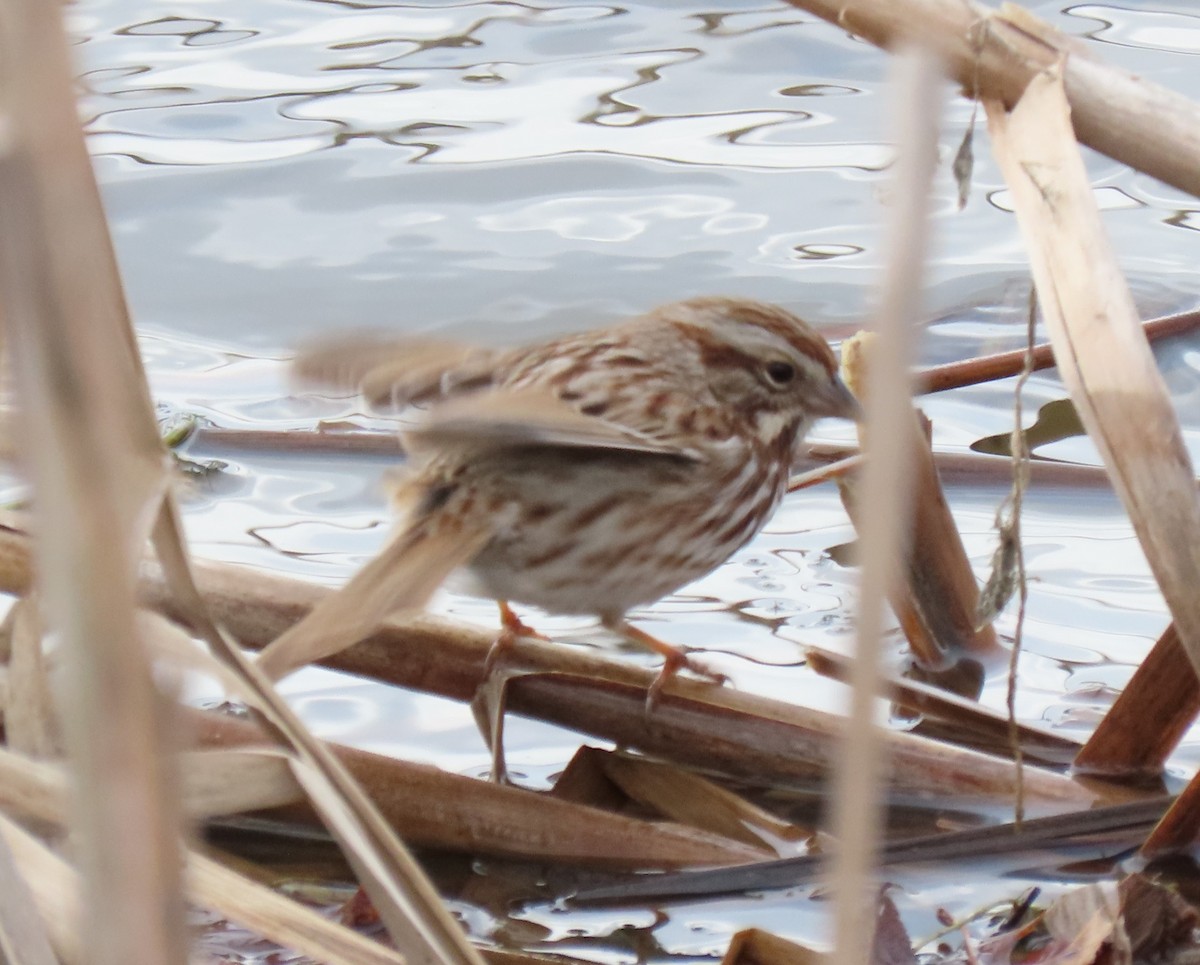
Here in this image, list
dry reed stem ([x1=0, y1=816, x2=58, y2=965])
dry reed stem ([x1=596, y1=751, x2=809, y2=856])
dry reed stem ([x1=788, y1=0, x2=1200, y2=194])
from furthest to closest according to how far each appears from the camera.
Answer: dry reed stem ([x1=596, y1=751, x2=809, y2=856]) → dry reed stem ([x1=788, y1=0, x2=1200, y2=194]) → dry reed stem ([x1=0, y1=816, x2=58, y2=965])

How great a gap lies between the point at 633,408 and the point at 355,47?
3.02 meters

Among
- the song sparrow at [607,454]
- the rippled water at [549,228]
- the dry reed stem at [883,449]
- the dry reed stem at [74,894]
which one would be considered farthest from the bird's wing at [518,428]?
the dry reed stem at [883,449]

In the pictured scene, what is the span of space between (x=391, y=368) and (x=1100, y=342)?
130cm

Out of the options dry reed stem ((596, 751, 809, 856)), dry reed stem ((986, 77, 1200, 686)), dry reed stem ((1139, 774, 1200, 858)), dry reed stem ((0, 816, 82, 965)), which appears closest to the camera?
dry reed stem ((0, 816, 82, 965))

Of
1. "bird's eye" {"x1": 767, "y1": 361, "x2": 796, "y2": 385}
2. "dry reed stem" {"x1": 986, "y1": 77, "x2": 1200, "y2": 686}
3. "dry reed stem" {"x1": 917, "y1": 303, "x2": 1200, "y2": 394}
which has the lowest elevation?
"dry reed stem" {"x1": 917, "y1": 303, "x2": 1200, "y2": 394}

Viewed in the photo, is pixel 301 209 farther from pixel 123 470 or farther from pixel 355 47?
pixel 123 470

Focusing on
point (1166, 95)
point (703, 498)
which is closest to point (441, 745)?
point (703, 498)

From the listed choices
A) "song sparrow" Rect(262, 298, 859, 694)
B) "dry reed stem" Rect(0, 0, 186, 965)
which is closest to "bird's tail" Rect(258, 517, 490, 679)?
"song sparrow" Rect(262, 298, 859, 694)

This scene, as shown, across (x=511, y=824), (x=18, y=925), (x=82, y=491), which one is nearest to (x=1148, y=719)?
(x=511, y=824)

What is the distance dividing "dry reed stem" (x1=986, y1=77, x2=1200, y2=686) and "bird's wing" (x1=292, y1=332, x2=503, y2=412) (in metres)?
1.05

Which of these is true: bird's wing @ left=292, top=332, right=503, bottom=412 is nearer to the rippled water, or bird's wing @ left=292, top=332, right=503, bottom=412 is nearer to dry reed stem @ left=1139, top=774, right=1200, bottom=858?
the rippled water

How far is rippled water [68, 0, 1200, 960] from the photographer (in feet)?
11.0

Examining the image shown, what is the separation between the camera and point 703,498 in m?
3.21

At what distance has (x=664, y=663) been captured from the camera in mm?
2896
